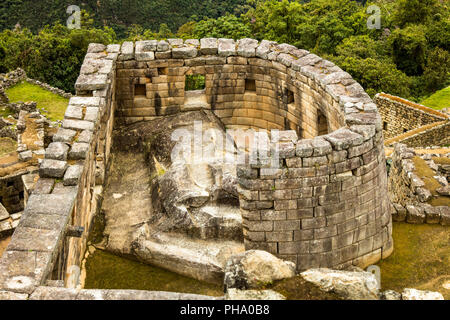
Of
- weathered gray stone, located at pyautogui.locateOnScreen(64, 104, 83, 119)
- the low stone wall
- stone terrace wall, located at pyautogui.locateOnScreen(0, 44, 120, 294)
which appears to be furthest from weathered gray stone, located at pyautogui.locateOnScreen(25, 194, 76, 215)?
the low stone wall

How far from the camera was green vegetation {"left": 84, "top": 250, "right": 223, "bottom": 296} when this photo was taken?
10.2m

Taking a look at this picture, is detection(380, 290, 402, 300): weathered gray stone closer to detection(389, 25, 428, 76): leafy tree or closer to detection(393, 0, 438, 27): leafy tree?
detection(389, 25, 428, 76): leafy tree

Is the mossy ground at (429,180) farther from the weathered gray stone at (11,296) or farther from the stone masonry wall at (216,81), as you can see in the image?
the weathered gray stone at (11,296)

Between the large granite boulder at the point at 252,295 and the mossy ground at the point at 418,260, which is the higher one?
the large granite boulder at the point at 252,295

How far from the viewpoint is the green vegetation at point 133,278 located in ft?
33.6

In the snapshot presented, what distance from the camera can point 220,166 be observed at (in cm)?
1215

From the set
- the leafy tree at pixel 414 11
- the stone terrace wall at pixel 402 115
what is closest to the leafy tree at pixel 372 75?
the stone terrace wall at pixel 402 115

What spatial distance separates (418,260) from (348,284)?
5570 millimetres

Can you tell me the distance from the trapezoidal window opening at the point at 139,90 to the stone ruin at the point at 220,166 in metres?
0.03

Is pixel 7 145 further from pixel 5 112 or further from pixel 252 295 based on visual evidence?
pixel 252 295

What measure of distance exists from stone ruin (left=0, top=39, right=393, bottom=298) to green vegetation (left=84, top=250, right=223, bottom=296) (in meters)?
0.19

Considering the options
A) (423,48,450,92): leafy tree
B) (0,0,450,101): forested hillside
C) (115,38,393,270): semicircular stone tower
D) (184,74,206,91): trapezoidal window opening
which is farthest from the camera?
(423,48,450,92): leafy tree

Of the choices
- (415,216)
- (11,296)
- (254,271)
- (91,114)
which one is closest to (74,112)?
(91,114)
